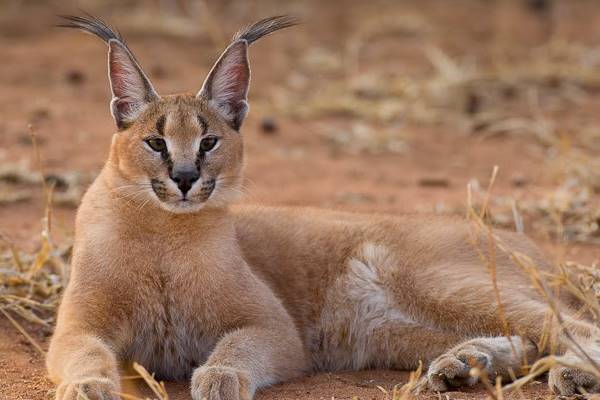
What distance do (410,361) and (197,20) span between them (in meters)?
8.06

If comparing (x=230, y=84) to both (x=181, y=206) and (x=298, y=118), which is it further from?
(x=298, y=118)

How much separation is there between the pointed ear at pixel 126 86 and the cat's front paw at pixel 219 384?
1.15 meters

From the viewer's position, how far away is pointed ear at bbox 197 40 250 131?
438 centimetres

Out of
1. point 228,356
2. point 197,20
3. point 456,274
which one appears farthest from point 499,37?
point 228,356

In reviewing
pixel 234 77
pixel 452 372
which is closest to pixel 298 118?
pixel 234 77

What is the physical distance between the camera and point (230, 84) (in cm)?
446

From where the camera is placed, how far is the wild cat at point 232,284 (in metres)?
3.88

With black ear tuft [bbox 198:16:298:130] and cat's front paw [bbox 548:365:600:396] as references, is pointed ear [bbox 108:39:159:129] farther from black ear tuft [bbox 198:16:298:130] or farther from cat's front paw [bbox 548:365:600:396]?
cat's front paw [bbox 548:365:600:396]

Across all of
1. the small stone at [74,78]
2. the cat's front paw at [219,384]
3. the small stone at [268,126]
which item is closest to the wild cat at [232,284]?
the cat's front paw at [219,384]

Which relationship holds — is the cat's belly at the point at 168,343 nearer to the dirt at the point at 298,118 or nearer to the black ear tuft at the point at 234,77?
the dirt at the point at 298,118

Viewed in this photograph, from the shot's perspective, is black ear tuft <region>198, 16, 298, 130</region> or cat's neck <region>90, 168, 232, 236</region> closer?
cat's neck <region>90, 168, 232, 236</region>

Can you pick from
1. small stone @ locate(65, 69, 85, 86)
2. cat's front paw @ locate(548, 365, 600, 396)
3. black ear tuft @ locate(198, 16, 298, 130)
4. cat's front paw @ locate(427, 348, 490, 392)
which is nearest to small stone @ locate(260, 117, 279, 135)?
small stone @ locate(65, 69, 85, 86)

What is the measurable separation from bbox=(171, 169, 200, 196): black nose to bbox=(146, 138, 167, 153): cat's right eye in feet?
0.53

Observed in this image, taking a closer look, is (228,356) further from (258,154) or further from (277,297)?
(258,154)
